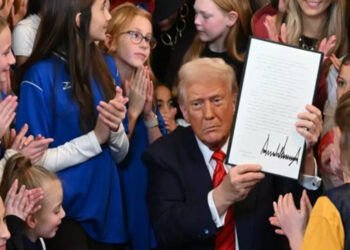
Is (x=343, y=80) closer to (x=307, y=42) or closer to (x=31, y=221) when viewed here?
(x=307, y=42)

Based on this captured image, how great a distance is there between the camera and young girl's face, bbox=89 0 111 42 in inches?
168

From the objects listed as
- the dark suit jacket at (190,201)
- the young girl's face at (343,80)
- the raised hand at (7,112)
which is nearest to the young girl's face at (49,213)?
the raised hand at (7,112)

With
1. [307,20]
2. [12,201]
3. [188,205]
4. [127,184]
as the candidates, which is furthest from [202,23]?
[12,201]

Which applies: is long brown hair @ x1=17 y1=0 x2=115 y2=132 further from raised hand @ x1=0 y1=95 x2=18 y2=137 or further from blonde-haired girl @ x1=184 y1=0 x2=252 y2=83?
blonde-haired girl @ x1=184 y1=0 x2=252 y2=83

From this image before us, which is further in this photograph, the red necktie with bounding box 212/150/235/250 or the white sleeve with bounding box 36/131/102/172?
the white sleeve with bounding box 36/131/102/172

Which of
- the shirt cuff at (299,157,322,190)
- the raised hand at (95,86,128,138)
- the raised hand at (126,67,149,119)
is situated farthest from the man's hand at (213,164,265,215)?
the raised hand at (126,67,149,119)

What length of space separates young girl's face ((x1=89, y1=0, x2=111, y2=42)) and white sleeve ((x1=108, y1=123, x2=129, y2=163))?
1.35ft

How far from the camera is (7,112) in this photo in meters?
3.76

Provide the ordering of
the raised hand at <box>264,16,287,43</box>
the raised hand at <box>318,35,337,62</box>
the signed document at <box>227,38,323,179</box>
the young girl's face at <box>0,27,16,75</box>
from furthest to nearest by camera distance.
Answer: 1. the raised hand at <box>264,16,287,43</box>
2. the raised hand at <box>318,35,337,62</box>
3. the young girl's face at <box>0,27,16,75</box>
4. the signed document at <box>227,38,323,179</box>

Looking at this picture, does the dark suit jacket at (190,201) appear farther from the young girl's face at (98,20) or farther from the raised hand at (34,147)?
the young girl's face at (98,20)

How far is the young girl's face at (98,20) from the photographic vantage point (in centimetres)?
426

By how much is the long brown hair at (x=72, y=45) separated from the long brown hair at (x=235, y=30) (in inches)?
33.6

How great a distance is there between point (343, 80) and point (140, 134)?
3.42ft

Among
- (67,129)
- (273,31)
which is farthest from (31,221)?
(273,31)
